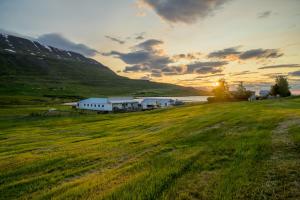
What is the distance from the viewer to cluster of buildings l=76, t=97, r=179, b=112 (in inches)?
4205

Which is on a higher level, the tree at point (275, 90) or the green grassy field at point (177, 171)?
the tree at point (275, 90)

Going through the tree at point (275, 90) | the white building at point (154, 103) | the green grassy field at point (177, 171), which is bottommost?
the green grassy field at point (177, 171)

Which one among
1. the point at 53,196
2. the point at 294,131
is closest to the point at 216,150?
the point at 294,131

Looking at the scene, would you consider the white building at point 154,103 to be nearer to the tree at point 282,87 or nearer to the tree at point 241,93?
the tree at point 241,93

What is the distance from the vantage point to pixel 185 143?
1736 centimetres

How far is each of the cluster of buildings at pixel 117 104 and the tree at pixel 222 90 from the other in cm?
2565

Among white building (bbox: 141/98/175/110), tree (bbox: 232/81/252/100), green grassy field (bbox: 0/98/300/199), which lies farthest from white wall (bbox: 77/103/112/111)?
green grassy field (bbox: 0/98/300/199)

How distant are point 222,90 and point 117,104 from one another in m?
51.6

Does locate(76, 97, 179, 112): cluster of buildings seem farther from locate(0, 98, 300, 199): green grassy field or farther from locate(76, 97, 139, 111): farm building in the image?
locate(0, 98, 300, 199): green grassy field

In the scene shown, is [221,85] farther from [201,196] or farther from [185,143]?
[201,196]

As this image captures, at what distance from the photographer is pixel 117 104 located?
109 metres

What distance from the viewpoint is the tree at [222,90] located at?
98688 millimetres

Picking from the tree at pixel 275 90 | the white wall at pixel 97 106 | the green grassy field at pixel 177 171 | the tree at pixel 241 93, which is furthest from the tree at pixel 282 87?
the green grassy field at pixel 177 171

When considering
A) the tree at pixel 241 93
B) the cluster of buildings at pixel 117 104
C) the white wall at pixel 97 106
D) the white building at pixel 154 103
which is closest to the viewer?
the tree at pixel 241 93
